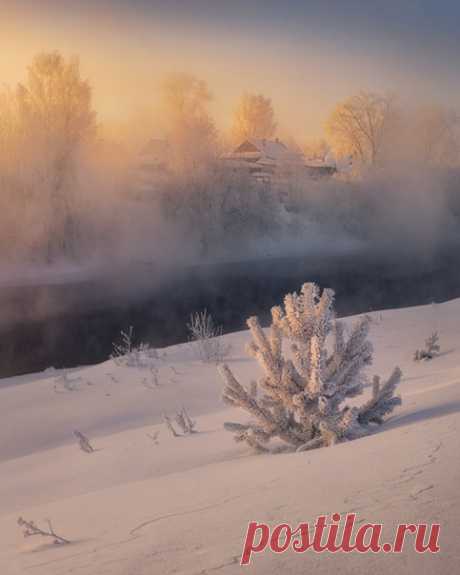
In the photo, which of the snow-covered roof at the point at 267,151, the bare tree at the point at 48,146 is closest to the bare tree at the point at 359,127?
the snow-covered roof at the point at 267,151

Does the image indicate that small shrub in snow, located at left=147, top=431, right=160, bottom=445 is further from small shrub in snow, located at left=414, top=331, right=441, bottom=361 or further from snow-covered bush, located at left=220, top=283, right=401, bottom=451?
small shrub in snow, located at left=414, top=331, right=441, bottom=361

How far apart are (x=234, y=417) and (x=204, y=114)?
37089 millimetres

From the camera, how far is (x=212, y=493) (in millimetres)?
2998

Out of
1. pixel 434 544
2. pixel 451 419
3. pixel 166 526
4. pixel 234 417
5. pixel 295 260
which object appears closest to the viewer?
pixel 434 544

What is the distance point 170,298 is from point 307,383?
21.6 meters

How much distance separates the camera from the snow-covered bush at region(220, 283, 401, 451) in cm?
416

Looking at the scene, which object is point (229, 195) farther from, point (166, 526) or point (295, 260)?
point (166, 526)

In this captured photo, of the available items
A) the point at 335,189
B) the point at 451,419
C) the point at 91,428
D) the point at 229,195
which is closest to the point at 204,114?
the point at 229,195

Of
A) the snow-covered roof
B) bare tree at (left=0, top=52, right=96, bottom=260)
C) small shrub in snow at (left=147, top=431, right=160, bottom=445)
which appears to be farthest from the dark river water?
the snow-covered roof

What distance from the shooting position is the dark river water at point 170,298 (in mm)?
18188

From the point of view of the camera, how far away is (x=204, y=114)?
1617 inches

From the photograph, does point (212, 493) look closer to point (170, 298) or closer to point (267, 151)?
point (170, 298)

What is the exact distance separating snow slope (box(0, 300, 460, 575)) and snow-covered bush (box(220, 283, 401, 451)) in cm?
20

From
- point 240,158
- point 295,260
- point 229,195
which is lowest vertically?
point 295,260
